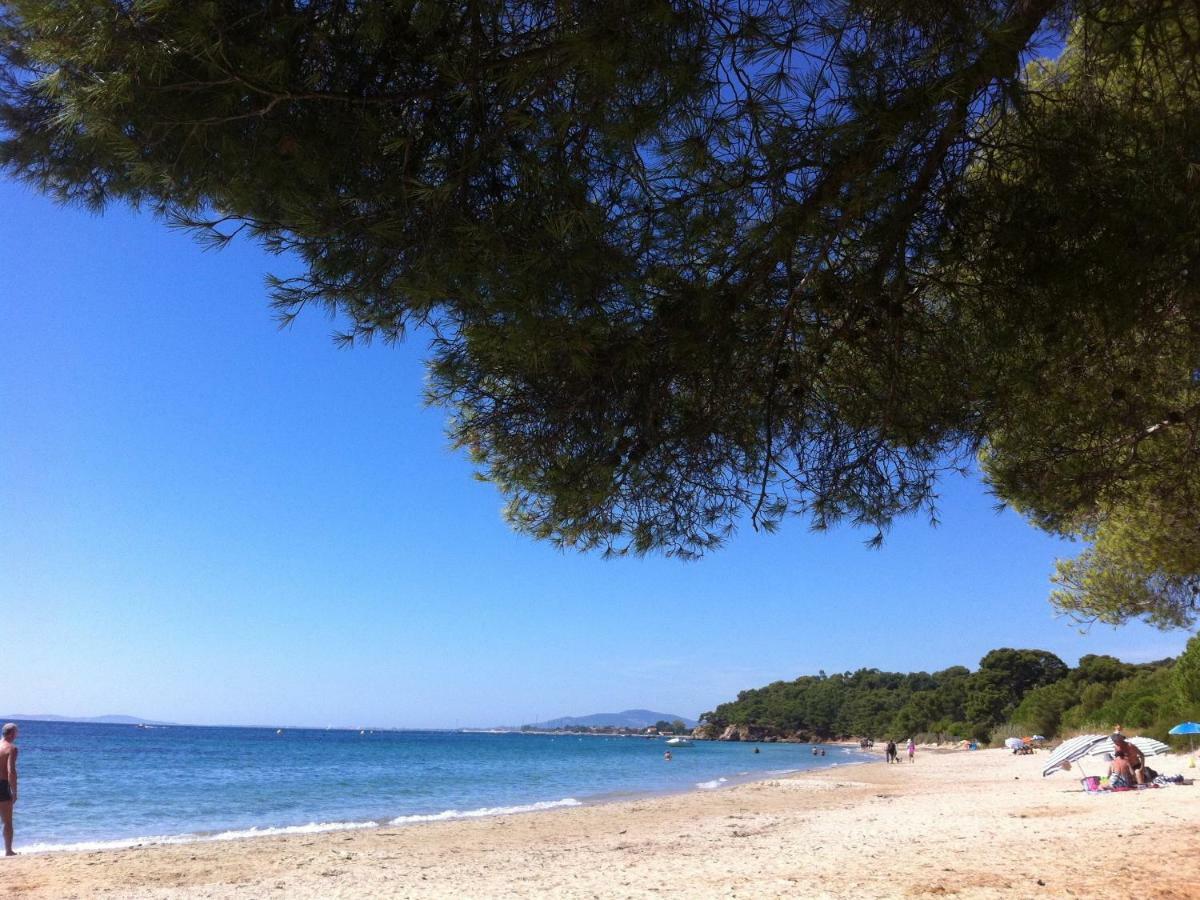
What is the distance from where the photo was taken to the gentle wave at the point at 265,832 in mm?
11977

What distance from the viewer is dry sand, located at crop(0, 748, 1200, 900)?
5.95 metres

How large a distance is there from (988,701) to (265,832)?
169 ft

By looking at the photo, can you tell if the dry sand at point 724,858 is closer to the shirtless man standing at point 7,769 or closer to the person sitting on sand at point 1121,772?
the shirtless man standing at point 7,769

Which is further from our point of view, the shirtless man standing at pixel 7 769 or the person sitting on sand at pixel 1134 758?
the person sitting on sand at pixel 1134 758

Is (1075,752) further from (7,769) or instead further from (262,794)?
(262,794)

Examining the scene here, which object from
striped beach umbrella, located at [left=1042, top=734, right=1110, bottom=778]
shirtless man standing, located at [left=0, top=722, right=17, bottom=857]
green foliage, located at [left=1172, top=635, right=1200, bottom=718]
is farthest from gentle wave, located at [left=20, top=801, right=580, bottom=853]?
green foliage, located at [left=1172, top=635, right=1200, bottom=718]

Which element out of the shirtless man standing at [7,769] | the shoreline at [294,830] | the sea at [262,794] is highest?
the shirtless man standing at [7,769]

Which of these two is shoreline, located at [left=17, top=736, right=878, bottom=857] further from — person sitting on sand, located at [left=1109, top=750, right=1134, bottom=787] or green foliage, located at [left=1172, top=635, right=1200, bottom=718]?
green foliage, located at [left=1172, top=635, right=1200, bottom=718]

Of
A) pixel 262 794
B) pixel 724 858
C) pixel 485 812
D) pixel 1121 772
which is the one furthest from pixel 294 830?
pixel 1121 772

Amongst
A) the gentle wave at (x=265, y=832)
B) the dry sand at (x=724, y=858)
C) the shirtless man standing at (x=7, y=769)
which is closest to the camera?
the dry sand at (x=724, y=858)

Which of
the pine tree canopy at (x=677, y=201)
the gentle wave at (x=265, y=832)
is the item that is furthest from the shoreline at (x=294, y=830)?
the pine tree canopy at (x=677, y=201)

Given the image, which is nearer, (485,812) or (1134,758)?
(1134,758)

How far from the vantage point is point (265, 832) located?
14312mm

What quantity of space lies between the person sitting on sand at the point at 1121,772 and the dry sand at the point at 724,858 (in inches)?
31.8
